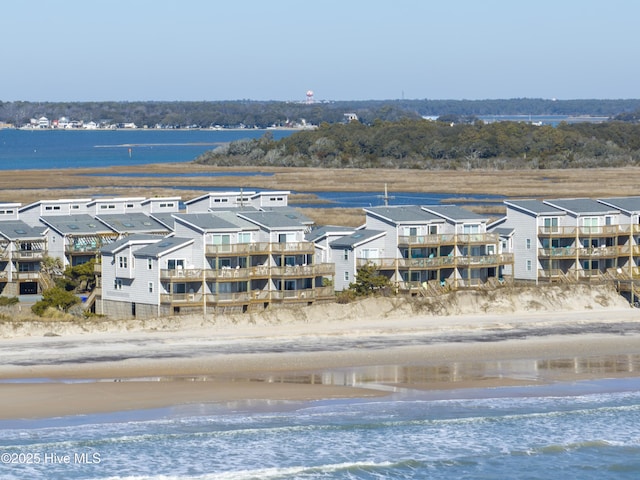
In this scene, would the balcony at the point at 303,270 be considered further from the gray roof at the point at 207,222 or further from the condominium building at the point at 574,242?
the condominium building at the point at 574,242

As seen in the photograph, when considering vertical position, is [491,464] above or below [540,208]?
below

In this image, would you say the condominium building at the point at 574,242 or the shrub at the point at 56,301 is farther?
the condominium building at the point at 574,242

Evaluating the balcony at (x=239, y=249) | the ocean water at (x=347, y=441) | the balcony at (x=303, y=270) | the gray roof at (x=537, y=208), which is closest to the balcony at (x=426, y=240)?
the balcony at (x=303, y=270)

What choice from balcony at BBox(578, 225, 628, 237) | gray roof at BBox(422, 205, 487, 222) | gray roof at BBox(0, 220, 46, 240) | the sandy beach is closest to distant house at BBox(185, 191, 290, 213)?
gray roof at BBox(0, 220, 46, 240)

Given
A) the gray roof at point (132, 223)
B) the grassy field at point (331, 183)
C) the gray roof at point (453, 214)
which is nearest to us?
the gray roof at point (453, 214)

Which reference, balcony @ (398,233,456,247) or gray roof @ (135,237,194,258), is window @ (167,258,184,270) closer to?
A: gray roof @ (135,237,194,258)

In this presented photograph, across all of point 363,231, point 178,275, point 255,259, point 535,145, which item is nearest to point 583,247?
point 363,231

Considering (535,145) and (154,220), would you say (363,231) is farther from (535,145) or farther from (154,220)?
(535,145)
